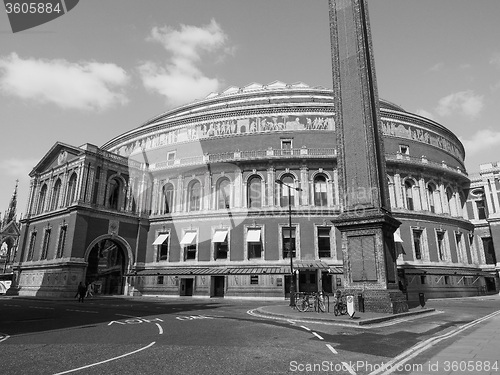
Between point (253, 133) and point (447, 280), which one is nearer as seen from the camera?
point (447, 280)

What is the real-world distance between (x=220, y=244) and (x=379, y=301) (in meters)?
23.2

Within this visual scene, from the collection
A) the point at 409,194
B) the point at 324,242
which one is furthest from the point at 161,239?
the point at 409,194

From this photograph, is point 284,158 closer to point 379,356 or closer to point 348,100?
point 348,100

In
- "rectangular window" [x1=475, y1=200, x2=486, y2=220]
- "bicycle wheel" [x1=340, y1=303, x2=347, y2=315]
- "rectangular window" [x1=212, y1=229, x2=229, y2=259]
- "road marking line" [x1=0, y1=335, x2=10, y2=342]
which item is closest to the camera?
"road marking line" [x1=0, y1=335, x2=10, y2=342]

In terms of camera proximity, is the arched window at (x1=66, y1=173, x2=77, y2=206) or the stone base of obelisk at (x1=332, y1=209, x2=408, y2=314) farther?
the arched window at (x1=66, y1=173, x2=77, y2=206)

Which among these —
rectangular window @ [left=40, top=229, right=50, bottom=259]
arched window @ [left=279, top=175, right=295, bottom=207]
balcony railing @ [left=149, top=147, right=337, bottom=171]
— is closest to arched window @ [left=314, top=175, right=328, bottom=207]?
arched window @ [left=279, top=175, right=295, bottom=207]

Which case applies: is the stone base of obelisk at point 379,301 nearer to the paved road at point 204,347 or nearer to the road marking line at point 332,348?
the paved road at point 204,347

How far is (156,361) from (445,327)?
1147 centimetres

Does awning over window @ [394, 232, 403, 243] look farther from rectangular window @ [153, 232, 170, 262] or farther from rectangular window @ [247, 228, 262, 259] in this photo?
rectangular window @ [153, 232, 170, 262]

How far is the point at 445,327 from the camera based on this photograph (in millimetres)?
13398

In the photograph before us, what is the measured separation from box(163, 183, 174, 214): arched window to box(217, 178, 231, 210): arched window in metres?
6.25

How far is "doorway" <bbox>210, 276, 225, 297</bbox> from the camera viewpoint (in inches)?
1414

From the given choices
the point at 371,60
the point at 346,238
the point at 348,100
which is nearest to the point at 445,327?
the point at 346,238

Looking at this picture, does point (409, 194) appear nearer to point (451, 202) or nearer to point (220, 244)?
point (451, 202)
